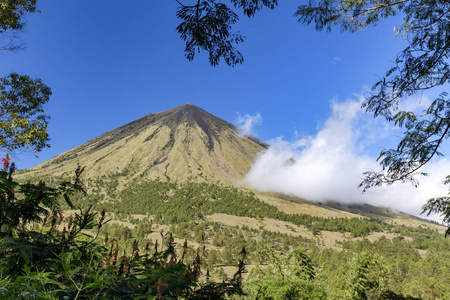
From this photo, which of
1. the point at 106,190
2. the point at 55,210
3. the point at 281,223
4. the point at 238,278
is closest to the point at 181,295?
the point at 238,278

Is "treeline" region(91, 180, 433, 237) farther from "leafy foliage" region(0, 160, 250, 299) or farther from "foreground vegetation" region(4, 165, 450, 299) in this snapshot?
"leafy foliage" region(0, 160, 250, 299)

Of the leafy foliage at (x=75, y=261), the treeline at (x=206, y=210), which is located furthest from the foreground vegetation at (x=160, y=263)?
the treeline at (x=206, y=210)

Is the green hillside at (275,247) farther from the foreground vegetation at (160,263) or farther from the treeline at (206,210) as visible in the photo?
the treeline at (206,210)

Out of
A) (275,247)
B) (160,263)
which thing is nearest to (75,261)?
(160,263)

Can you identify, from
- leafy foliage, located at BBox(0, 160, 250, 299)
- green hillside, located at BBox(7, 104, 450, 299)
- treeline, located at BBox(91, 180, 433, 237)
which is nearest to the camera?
leafy foliage, located at BBox(0, 160, 250, 299)

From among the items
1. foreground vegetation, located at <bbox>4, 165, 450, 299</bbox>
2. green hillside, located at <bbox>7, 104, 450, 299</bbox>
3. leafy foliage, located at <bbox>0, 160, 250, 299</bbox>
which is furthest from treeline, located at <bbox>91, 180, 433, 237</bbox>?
leafy foliage, located at <bbox>0, 160, 250, 299</bbox>

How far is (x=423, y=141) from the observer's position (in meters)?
6.00

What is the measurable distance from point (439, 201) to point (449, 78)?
3499 millimetres

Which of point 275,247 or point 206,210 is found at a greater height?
point 206,210

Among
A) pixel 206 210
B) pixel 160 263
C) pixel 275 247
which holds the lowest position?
pixel 275 247

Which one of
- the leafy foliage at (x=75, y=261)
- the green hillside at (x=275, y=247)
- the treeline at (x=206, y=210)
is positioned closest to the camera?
the leafy foliage at (x=75, y=261)

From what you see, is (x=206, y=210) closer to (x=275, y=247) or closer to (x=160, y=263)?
(x=275, y=247)

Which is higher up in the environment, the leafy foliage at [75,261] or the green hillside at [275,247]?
the leafy foliage at [75,261]

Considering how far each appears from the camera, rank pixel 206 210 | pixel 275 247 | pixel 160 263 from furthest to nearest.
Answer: pixel 206 210 → pixel 275 247 → pixel 160 263
